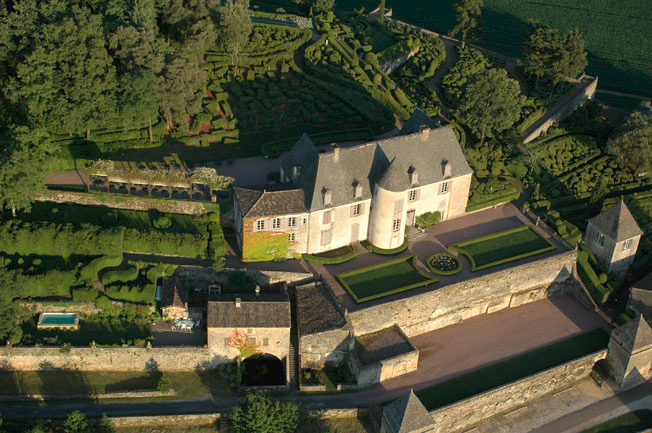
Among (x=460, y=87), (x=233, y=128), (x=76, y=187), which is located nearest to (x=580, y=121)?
(x=460, y=87)

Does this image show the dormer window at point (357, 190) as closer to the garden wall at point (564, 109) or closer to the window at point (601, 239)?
the window at point (601, 239)

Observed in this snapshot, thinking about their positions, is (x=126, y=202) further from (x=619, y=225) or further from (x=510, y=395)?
(x=619, y=225)

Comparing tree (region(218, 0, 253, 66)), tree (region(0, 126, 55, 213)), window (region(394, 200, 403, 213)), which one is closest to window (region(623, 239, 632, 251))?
window (region(394, 200, 403, 213))

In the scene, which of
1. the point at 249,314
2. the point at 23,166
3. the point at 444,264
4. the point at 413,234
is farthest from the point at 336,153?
the point at 23,166

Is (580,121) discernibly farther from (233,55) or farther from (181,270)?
(181,270)

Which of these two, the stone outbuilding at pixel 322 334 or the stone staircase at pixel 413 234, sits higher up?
the stone staircase at pixel 413 234

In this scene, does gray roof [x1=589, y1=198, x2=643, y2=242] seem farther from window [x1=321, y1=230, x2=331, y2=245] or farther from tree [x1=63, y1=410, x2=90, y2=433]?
tree [x1=63, y1=410, x2=90, y2=433]

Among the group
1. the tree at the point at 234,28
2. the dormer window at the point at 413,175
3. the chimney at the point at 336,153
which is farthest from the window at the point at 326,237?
the tree at the point at 234,28
